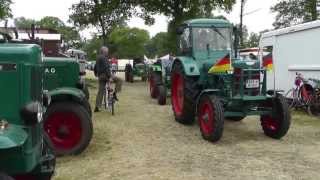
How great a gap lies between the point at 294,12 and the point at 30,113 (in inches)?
1619

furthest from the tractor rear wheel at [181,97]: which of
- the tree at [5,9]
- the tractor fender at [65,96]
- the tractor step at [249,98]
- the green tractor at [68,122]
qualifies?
the tree at [5,9]

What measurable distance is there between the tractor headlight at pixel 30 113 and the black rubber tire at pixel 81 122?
3764mm

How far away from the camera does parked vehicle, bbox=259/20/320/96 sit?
14.7 metres

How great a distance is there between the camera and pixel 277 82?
673 inches

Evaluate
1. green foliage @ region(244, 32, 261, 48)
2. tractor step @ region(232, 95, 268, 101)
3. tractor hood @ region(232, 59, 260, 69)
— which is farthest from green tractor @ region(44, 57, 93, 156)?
green foliage @ region(244, 32, 261, 48)

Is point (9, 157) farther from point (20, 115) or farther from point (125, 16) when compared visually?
point (125, 16)

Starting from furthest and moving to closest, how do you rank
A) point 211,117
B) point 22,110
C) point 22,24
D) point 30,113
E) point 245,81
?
point 22,24, point 245,81, point 211,117, point 22,110, point 30,113

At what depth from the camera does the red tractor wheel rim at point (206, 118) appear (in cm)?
1027

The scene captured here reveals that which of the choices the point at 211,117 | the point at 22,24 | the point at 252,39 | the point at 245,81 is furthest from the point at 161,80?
the point at 22,24

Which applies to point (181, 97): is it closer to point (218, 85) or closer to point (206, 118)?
point (218, 85)

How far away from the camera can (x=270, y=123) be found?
36.3ft

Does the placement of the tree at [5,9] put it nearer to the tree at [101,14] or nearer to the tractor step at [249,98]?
the tree at [101,14]

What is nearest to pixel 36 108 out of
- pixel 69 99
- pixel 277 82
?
pixel 69 99

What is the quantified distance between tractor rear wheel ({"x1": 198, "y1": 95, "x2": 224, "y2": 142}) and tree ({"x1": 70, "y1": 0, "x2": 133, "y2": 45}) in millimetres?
20072
